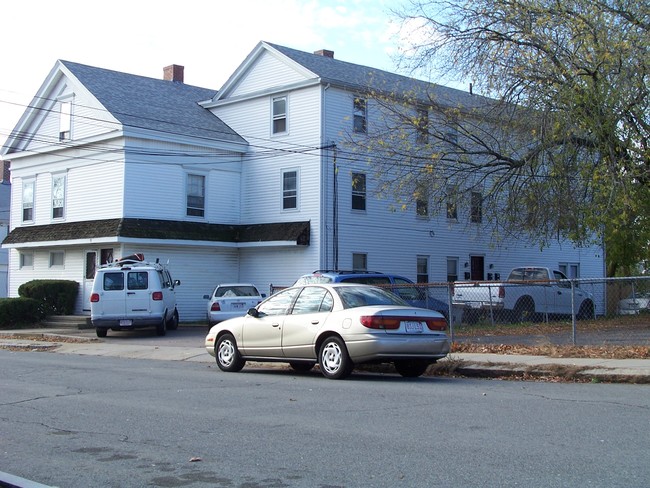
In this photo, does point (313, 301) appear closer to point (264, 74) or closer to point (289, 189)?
point (289, 189)

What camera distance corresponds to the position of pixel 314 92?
30.1 m

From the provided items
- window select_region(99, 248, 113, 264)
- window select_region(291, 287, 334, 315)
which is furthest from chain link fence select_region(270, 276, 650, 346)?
window select_region(99, 248, 113, 264)

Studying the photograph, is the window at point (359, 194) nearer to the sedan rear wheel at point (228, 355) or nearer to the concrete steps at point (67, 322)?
the concrete steps at point (67, 322)

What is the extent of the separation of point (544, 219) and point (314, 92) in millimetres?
11737

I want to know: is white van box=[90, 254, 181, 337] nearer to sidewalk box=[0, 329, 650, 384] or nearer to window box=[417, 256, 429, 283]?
sidewalk box=[0, 329, 650, 384]

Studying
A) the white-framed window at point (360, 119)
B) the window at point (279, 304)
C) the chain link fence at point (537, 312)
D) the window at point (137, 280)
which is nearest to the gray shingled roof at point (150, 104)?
the white-framed window at point (360, 119)

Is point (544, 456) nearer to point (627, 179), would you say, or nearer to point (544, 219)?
point (627, 179)

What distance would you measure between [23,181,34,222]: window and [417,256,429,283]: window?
16.7 metres

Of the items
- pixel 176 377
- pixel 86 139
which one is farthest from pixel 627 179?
pixel 86 139

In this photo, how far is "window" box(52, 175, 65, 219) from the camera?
33094 mm

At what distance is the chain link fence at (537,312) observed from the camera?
1666cm

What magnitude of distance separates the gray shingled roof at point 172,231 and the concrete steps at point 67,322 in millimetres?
2997

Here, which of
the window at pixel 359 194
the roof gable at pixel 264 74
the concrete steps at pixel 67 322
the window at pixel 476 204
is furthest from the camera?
the window at pixel 359 194

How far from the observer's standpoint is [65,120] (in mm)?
32938
